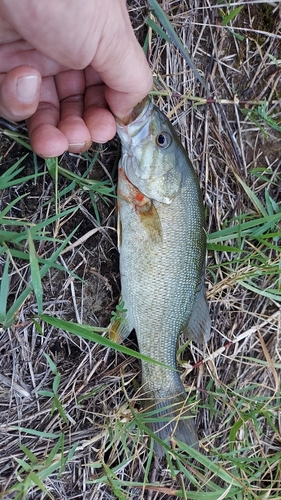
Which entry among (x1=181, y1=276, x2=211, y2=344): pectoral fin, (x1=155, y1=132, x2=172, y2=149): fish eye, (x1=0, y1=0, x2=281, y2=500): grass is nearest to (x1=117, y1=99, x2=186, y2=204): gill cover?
(x1=155, y1=132, x2=172, y2=149): fish eye

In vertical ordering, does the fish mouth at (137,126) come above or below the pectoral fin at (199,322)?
above

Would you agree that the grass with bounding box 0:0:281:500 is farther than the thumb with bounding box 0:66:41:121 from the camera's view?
Yes

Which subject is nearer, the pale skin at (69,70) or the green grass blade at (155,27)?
the pale skin at (69,70)

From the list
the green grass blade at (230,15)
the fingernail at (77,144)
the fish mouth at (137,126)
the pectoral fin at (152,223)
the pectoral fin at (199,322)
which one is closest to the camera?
the fingernail at (77,144)

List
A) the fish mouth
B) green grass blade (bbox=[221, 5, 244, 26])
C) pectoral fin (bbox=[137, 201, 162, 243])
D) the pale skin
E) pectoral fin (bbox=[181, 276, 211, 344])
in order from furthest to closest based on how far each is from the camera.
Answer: green grass blade (bbox=[221, 5, 244, 26]) < pectoral fin (bbox=[181, 276, 211, 344]) < pectoral fin (bbox=[137, 201, 162, 243]) < the fish mouth < the pale skin

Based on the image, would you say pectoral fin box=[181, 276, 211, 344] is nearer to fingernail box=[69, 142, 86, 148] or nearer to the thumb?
fingernail box=[69, 142, 86, 148]

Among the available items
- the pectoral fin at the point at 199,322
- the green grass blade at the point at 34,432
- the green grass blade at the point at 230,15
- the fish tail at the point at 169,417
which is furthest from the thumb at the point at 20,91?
the fish tail at the point at 169,417

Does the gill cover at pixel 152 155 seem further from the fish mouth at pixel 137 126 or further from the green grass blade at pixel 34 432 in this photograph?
the green grass blade at pixel 34 432
